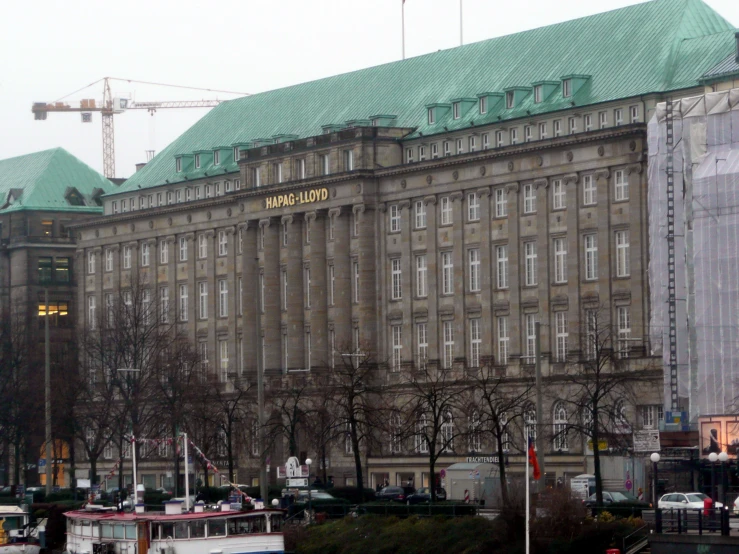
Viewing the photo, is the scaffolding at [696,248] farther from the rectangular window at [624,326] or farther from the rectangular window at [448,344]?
the rectangular window at [448,344]

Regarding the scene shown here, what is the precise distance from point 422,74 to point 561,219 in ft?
80.2

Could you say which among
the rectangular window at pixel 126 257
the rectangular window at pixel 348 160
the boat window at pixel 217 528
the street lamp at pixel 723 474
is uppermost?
the rectangular window at pixel 348 160

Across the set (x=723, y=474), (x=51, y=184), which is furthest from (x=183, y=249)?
(x=723, y=474)

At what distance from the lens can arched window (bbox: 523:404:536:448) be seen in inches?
4427

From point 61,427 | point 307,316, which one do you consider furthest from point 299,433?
point 61,427

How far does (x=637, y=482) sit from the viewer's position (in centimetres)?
11294

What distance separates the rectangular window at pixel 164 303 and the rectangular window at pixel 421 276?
78.5ft

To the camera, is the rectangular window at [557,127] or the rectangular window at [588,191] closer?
the rectangular window at [588,191]

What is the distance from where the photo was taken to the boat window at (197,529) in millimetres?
71250

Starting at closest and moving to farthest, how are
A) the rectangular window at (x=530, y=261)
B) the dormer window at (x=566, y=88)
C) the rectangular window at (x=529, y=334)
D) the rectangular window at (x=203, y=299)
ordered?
the dormer window at (x=566, y=88), the rectangular window at (x=529, y=334), the rectangular window at (x=530, y=261), the rectangular window at (x=203, y=299)

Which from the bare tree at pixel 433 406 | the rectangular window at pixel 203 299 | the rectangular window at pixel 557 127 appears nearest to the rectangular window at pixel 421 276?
the bare tree at pixel 433 406

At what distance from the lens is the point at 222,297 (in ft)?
501

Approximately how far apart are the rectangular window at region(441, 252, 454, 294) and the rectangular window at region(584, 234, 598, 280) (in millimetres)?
Answer: 12052

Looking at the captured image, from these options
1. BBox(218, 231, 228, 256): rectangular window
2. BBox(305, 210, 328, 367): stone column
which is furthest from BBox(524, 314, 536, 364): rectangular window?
BBox(218, 231, 228, 256): rectangular window
